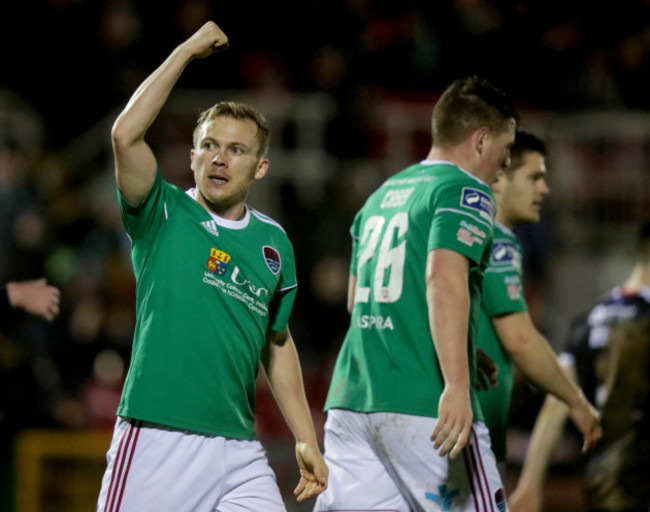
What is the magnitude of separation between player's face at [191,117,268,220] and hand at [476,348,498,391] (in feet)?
4.88

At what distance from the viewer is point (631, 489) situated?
20.1ft

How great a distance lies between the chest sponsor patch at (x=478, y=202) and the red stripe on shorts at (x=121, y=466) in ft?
5.32

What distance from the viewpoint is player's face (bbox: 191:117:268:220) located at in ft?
13.8

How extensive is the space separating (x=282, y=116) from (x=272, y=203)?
923mm

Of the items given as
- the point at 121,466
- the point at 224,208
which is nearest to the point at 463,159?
the point at 224,208

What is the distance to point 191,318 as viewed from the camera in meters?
4.05

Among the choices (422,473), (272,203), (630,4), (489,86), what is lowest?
(422,473)

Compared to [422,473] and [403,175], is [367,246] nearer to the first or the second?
[403,175]

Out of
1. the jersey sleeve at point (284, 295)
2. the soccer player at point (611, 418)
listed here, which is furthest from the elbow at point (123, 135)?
the soccer player at point (611, 418)

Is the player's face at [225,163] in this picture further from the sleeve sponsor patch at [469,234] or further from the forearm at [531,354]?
the forearm at [531,354]

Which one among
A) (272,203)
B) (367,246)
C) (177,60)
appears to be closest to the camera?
(177,60)

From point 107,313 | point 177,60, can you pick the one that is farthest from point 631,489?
point 107,313

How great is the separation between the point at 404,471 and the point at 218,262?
3.93ft

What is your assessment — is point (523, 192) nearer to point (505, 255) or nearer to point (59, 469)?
point (505, 255)
